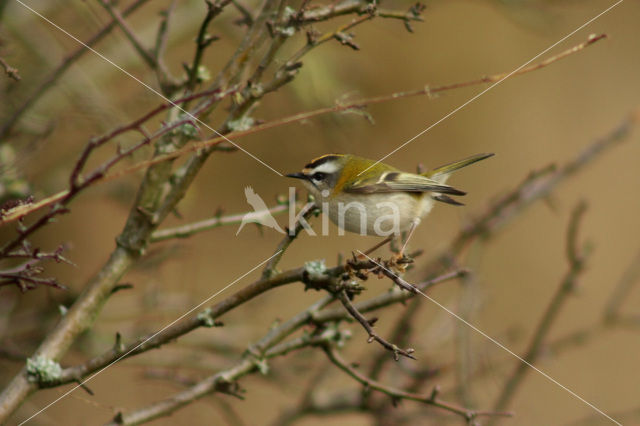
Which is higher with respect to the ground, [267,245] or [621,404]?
[267,245]

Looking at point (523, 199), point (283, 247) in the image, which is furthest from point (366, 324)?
point (523, 199)

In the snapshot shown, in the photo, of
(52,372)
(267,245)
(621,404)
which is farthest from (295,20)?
(621,404)

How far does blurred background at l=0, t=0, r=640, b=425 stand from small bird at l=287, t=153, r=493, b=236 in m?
0.72

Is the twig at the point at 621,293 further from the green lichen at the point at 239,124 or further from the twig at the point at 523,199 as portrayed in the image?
the green lichen at the point at 239,124

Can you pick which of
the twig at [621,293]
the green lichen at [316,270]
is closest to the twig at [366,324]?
the green lichen at [316,270]

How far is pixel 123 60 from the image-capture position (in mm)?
3232

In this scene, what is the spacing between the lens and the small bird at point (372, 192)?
1.88m

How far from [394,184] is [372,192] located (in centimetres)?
7

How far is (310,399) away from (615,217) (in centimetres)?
247

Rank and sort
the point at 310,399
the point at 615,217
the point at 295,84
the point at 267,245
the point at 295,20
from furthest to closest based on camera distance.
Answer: the point at 615,217
the point at 267,245
the point at 295,84
the point at 310,399
the point at 295,20

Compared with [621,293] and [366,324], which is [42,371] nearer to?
[366,324]

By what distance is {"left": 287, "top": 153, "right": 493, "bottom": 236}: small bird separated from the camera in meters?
1.88

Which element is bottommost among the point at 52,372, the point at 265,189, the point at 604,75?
the point at 52,372

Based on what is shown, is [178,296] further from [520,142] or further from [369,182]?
[520,142]
